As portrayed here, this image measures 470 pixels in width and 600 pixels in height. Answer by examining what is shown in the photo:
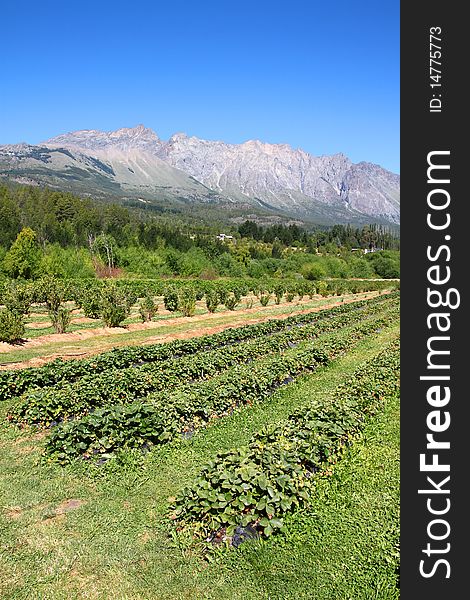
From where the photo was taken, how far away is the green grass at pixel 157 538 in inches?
202

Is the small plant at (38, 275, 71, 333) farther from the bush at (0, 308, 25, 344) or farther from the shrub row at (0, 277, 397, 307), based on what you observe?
the bush at (0, 308, 25, 344)

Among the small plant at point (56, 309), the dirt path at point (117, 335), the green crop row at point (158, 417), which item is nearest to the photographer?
the green crop row at point (158, 417)

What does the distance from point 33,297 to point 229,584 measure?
33.4m

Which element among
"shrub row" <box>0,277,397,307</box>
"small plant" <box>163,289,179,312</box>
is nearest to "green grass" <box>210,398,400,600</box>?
"shrub row" <box>0,277,397,307</box>

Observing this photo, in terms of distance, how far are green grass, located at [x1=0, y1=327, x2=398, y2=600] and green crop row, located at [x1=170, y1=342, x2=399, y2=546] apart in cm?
28

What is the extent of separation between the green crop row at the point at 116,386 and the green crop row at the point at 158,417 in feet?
3.00

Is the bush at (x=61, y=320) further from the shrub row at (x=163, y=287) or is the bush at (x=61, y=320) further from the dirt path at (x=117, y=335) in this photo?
the shrub row at (x=163, y=287)

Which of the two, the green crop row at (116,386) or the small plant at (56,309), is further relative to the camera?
the small plant at (56,309)

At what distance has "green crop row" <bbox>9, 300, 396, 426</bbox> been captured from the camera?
10.4 metres

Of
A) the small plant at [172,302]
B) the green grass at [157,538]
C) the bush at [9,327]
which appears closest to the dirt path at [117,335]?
the bush at [9,327]

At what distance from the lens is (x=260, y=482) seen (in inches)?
254

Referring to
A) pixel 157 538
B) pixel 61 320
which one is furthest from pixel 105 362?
pixel 157 538

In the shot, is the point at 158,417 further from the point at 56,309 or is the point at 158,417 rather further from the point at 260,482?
the point at 56,309

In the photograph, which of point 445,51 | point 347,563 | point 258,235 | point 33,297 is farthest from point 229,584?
point 258,235
